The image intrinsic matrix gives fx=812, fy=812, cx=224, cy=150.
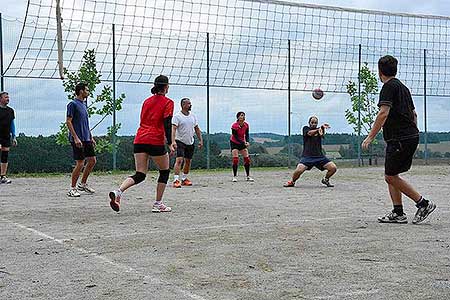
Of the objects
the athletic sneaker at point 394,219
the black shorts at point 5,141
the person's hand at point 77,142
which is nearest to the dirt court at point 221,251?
the athletic sneaker at point 394,219

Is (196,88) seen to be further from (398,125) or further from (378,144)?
(398,125)

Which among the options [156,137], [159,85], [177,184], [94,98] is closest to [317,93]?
[94,98]

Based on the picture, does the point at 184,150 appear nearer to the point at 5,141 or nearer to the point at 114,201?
the point at 5,141

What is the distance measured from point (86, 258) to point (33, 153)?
15085 millimetres

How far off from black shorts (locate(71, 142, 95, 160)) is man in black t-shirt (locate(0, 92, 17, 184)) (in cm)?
406

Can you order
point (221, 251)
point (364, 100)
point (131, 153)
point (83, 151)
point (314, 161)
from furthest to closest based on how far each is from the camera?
point (364, 100) < point (131, 153) < point (314, 161) < point (83, 151) < point (221, 251)

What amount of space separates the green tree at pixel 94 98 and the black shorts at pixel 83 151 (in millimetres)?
7533

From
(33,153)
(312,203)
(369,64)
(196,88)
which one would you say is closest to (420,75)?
(369,64)

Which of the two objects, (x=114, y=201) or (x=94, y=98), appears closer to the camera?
(x=114, y=201)

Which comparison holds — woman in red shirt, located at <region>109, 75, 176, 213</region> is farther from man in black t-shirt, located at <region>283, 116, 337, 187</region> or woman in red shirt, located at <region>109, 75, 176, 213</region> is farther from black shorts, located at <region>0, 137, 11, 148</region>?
black shorts, located at <region>0, 137, 11, 148</region>

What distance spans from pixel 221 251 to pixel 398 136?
2998 mm

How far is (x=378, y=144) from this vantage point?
27.5 m

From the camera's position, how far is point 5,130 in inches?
657

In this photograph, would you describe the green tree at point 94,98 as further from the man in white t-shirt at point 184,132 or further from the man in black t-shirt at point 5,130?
the man in white t-shirt at point 184,132
